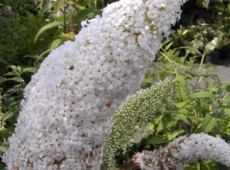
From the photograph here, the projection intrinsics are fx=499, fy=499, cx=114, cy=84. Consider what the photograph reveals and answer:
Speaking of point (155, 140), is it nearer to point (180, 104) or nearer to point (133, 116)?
point (180, 104)

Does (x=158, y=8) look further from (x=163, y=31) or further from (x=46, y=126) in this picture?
(x=46, y=126)

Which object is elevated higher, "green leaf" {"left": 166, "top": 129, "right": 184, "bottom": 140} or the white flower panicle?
the white flower panicle

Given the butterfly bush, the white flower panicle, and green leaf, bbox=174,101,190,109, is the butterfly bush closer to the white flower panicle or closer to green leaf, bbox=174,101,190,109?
the white flower panicle

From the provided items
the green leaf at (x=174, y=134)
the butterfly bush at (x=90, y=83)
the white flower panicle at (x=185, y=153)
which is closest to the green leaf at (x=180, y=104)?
the green leaf at (x=174, y=134)

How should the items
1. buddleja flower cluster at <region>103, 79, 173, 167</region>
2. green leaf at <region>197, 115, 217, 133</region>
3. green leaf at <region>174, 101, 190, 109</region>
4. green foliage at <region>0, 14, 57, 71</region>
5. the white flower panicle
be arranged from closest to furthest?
buddleja flower cluster at <region>103, 79, 173, 167</region>
the white flower panicle
green leaf at <region>197, 115, 217, 133</region>
green leaf at <region>174, 101, 190, 109</region>
green foliage at <region>0, 14, 57, 71</region>

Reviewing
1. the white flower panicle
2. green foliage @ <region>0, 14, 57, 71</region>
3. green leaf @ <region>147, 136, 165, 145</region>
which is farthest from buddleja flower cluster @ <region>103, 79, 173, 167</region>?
green foliage @ <region>0, 14, 57, 71</region>

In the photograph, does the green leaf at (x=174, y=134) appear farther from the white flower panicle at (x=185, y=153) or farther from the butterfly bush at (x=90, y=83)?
the butterfly bush at (x=90, y=83)

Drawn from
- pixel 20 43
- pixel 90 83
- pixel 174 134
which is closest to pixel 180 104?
pixel 174 134
